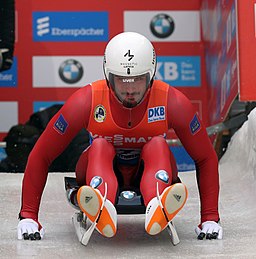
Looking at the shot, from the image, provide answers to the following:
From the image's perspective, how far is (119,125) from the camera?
4.09 m

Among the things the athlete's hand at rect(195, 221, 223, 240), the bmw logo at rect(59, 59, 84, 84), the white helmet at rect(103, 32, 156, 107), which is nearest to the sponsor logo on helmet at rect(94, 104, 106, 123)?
the white helmet at rect(103, 32, 156, 107)

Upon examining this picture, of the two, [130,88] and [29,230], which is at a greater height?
[130,88]

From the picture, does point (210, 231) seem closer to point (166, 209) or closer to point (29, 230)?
point (166, 209)

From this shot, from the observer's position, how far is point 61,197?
219 inches

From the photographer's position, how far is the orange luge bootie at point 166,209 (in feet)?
12.2

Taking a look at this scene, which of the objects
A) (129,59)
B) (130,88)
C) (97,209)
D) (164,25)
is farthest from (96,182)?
(164,25)

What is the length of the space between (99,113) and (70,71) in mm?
3414

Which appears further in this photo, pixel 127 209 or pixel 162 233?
pixel 162 233

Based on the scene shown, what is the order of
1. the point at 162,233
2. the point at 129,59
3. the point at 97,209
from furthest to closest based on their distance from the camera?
the point at 162,233 → the point at 129,59 → the point at 97,209

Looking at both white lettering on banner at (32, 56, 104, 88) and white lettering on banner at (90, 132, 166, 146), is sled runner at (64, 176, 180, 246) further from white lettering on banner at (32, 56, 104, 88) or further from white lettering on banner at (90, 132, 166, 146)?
white lettering on banner at (32, 56, 104, 88)

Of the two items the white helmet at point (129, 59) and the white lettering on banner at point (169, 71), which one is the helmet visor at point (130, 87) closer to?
the white helmet at point (129, 59)

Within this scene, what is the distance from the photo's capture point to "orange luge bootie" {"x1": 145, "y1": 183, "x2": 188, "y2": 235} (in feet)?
12.2

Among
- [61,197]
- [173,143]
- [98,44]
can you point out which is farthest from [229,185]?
[98,44]

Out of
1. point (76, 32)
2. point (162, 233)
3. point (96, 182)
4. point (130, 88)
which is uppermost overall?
point (76, 32)
